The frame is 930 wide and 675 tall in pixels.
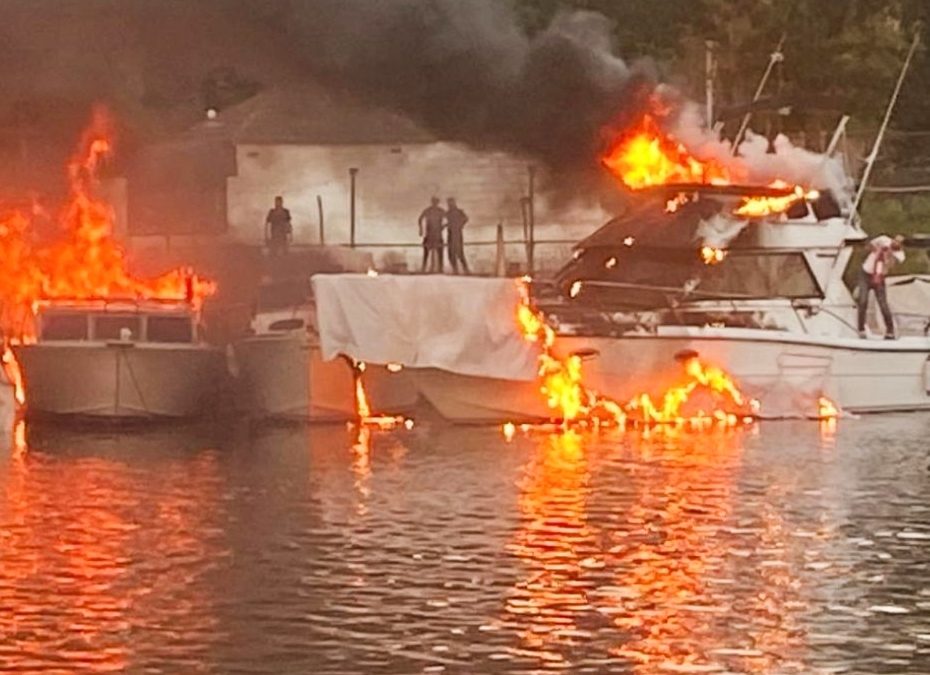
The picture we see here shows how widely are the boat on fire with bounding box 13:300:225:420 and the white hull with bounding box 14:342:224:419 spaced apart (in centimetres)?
2

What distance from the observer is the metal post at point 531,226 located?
50.9 m

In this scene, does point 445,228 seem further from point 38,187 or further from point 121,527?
point 121,527

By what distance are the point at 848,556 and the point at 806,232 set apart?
18.1m

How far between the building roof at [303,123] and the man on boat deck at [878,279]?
14607 mm

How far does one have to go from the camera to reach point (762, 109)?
45.3m

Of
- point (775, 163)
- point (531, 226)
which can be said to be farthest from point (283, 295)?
point (775, 163)

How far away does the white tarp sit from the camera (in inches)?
1574

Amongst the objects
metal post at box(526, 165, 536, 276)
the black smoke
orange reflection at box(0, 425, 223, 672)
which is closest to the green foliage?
metal post at box(526, 165, 536, 276)

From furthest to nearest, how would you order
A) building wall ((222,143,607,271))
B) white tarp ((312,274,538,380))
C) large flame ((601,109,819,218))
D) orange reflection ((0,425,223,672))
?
1. building wall ((222,143,607,271))
2. large flame ((601,109,819,218))
3. white tarp ((312,274,538,380))
4. orange reflection ((0,425,223,672))

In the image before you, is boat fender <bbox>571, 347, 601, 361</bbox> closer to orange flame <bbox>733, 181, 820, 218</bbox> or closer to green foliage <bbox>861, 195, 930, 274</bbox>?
orange flame <bbox>733, 181, 820, 218</bbox>

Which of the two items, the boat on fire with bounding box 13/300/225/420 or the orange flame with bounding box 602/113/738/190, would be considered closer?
the boat on fire with bounding box 13/300/225/420

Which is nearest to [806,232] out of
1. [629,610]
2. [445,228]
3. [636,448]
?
[636,448]

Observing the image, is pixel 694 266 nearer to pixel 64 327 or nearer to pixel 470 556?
pixel 64 327

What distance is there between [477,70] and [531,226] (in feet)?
28.2
